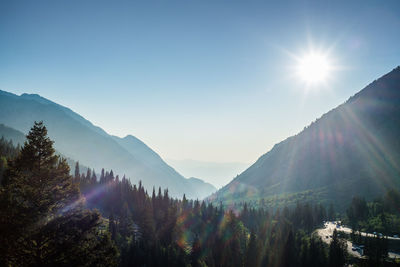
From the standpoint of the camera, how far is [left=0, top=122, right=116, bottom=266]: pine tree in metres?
19.0

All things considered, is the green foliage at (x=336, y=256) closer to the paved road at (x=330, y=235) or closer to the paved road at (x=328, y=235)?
the paved road at (x=328, y=235)

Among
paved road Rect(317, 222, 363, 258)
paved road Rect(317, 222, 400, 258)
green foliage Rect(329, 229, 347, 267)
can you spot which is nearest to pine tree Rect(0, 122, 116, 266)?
green foliage Rect(329, 229, 347, 267)

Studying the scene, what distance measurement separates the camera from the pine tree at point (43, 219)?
19.0 m

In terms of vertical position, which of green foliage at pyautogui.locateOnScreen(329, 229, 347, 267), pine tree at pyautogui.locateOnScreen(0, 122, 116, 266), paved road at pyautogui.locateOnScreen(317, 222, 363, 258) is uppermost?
pine tree at pyautogui.locateOnScreen(0, 122, 116, 266)

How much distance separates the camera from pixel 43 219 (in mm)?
20922

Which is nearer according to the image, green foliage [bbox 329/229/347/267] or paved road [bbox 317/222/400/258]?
green foliage [bbox 329/229/347/267]

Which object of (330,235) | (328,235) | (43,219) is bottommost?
(328,235)

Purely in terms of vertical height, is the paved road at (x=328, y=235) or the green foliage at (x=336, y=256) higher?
the green foliage at (x=336, y=256)

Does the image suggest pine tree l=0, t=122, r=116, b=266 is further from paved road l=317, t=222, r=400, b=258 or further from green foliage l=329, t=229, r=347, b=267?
paved road l=317, t=222, r=400, b=258

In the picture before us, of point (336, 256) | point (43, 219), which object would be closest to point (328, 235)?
point (336, 256)

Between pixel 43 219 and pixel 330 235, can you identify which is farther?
pixel 330 235

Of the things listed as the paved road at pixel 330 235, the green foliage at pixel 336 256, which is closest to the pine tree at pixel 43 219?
the green foliage at pixel 336 256

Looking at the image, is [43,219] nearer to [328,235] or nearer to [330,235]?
[330,235]

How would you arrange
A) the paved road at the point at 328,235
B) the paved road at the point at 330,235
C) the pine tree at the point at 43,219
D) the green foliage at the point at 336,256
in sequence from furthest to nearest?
1. the paved road at the point at 328,235
2. the paved road at the point at 330,235
3. the green foliage at the point at 336,256
4. the pine tree at the point at 43,219
